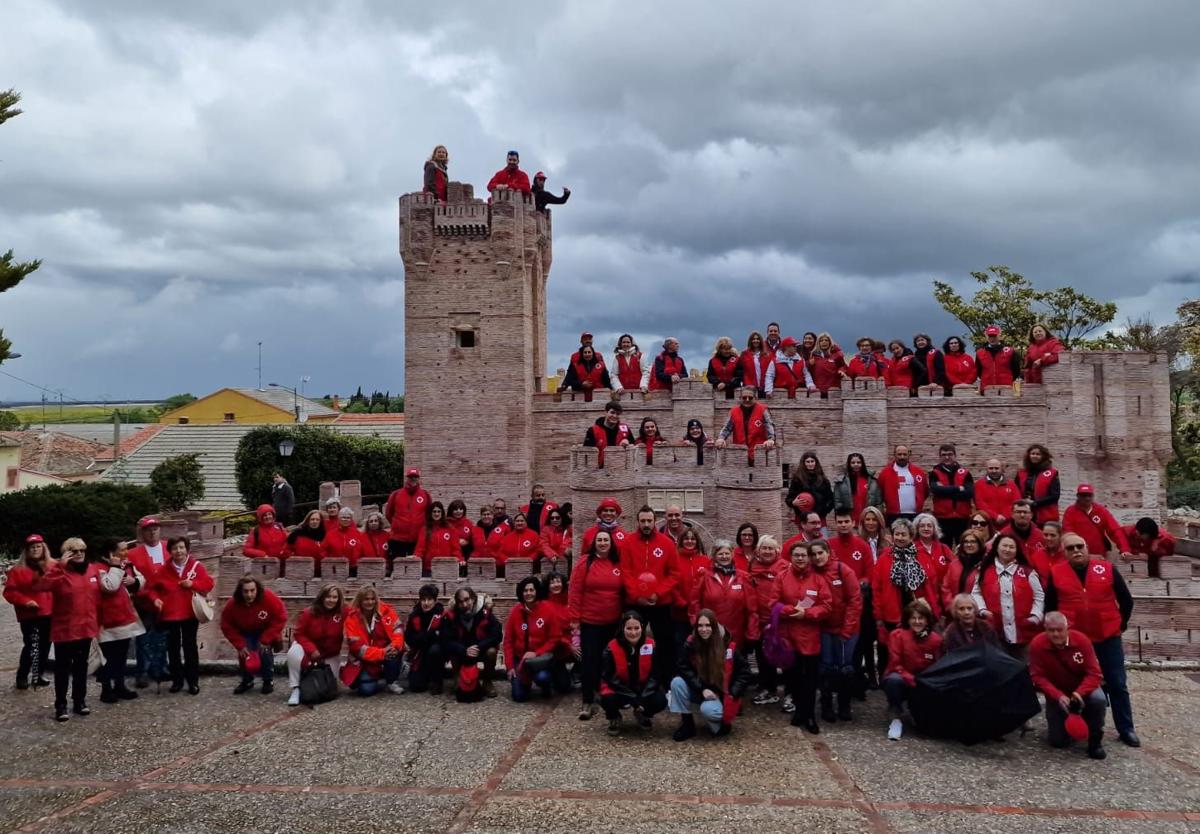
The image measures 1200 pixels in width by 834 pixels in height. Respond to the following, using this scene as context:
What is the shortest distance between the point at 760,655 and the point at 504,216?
54.7 ft

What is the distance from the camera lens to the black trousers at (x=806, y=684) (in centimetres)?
853

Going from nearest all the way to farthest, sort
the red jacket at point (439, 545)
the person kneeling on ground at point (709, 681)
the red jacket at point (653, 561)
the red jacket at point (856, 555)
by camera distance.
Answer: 1. the person kneeling on ground at point (709, 681)
2. the red jacket at point (653, 561)
3. the red jacket at point (856, 555)
4. the red jacket at point (439, 545)

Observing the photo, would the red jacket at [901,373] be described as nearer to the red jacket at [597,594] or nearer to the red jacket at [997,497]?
the red jacket at [997,497]

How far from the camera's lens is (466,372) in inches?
914

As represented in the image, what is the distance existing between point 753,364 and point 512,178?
9290mm

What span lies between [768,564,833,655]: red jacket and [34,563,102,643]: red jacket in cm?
784

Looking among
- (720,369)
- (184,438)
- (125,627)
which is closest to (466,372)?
(720,369)

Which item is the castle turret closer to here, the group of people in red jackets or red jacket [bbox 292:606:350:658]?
the group of people in red jackets

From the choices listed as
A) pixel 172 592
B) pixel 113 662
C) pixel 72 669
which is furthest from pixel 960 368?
pixel 72 669

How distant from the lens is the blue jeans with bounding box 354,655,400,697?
32.7ft

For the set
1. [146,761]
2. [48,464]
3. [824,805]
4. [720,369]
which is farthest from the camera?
[48,464]

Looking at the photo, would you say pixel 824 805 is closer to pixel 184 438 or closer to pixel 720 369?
pixel 720 369

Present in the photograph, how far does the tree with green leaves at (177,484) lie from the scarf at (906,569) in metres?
28.3

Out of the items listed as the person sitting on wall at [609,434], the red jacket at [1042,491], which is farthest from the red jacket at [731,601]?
the person sitting on wall at [609,434]
